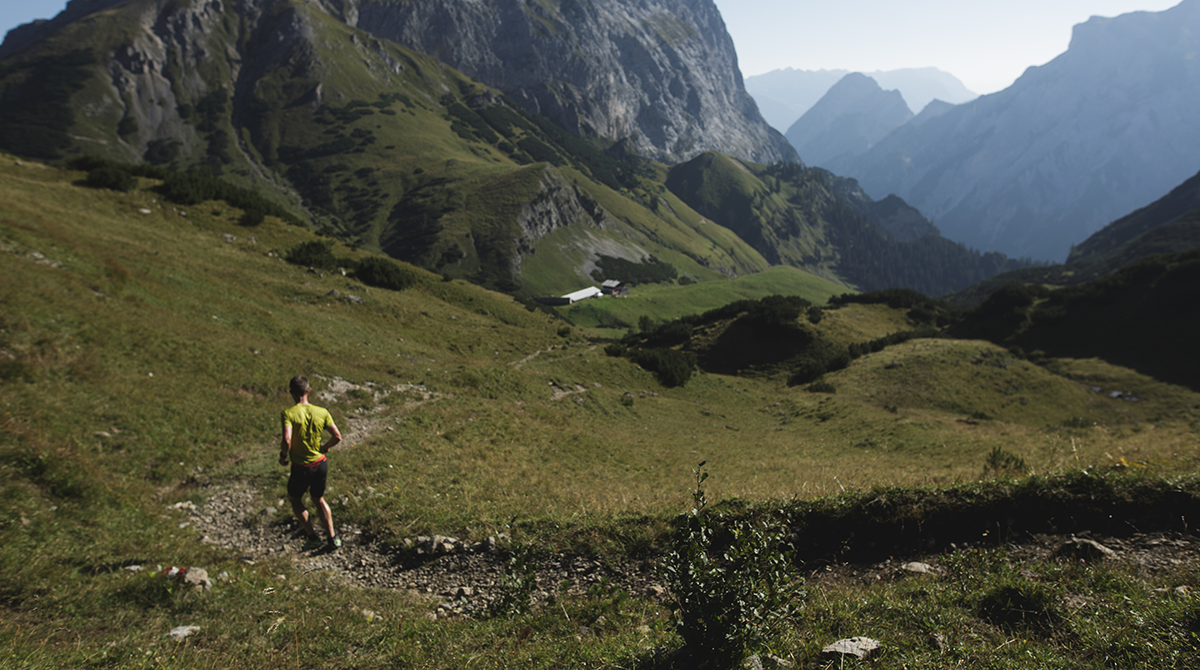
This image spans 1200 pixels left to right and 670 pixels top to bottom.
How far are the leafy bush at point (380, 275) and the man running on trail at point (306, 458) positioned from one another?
3685 centimetres

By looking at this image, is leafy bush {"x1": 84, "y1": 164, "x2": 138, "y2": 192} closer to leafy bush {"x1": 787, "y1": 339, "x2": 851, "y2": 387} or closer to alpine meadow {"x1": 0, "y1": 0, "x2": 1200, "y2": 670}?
alpine meadow {"x1": 0, "y1": 0, "x2": 1200, "y2": 670}

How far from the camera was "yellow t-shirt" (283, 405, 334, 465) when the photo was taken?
993 cm

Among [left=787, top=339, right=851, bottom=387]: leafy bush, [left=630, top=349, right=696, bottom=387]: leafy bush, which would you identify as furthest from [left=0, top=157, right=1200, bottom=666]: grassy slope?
[left=787, top=339, right=851, bottom=387]: leafy bush

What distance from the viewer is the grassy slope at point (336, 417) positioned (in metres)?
7.77

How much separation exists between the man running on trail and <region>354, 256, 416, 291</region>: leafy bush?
36.9m

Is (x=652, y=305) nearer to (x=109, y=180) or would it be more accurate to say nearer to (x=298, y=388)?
(x=109, y=180)

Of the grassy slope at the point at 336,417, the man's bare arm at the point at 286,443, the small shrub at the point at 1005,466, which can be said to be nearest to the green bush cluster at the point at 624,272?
the grassy slope at the point at 336,417

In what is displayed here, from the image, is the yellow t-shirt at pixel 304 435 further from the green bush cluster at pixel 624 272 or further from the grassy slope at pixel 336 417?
the green bush cluster at pixel 624 272

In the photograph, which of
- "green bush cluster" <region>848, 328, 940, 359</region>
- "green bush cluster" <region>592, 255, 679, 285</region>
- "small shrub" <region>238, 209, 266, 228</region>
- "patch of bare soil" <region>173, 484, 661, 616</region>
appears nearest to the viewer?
"patch of bare soil" <region>173, 484, 661, 616</region>

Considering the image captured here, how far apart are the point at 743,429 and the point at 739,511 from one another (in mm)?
27620

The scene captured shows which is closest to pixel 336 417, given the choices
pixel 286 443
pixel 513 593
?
pixel 286 443

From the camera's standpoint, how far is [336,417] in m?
18.8

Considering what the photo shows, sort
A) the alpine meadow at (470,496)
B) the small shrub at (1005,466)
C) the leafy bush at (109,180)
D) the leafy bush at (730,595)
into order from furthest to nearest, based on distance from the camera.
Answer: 1. the leafy bush at (109,180)
2. the small shrub at (1005,466)
3. the alpine meadow at (470,496)
4. the leafy bush at (730,595)

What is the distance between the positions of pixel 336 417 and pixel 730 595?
17913 mm
